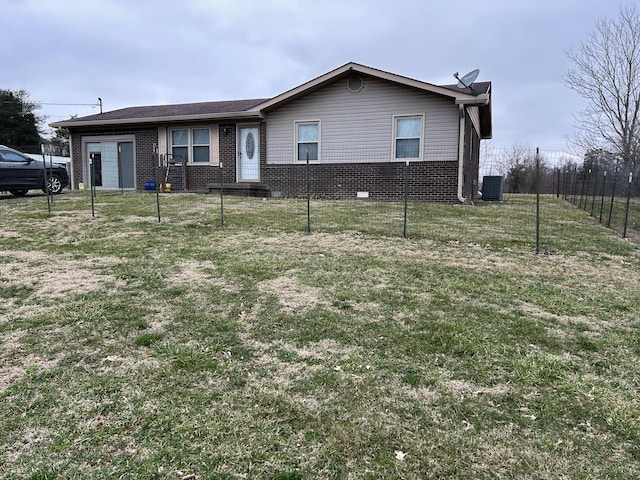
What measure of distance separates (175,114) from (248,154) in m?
3.16

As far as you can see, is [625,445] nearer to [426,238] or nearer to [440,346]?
[440,346]

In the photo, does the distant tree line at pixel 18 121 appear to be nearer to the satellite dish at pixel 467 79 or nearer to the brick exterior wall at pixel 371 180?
the brick exterior wall at pixel 371 180

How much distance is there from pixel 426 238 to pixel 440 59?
18.5 meters

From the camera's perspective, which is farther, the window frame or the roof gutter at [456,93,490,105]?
the window frame

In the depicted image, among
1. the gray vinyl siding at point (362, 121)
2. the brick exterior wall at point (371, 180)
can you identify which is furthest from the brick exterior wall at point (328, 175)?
the gray vinyl siding at point (362, 121)

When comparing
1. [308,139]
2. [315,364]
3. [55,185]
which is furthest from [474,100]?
[55,185]

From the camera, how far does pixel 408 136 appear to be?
13180 millimetres

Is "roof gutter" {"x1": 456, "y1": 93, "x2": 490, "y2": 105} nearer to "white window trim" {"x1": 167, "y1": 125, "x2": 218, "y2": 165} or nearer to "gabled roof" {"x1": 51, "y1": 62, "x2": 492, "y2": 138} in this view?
"gabled roof" {"x1": 51, "y1": 62, "x2": 492, "y2": 138}

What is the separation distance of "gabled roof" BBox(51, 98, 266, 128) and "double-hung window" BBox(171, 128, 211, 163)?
0.61 metres

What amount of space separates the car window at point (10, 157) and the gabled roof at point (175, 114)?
3968mm

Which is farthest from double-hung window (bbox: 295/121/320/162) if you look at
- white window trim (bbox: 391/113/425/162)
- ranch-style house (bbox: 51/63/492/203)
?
white window trim (bbox: 391/113/425/162)

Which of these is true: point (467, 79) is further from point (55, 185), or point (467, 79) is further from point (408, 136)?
point (55, 185)

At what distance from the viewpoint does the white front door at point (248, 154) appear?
14938 millimetres

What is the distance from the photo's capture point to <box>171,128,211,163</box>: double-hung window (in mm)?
15445
